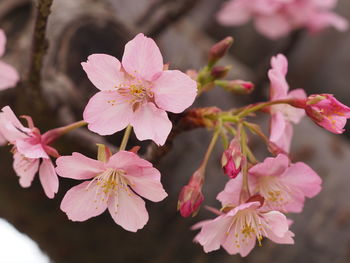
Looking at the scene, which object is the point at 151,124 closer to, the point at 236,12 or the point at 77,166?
the point at 77,166

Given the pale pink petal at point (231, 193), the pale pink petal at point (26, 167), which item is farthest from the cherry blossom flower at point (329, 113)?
the pale pink petal at point (26, 167)

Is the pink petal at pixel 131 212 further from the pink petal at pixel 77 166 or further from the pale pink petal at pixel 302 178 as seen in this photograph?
the pale pink petal at pixel 302 178

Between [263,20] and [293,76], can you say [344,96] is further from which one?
[263,20]

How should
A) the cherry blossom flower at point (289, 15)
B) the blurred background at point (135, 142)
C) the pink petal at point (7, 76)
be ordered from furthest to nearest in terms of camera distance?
1. the cherry blossom flower at point (289, 15)
2. the blurred background at point (135, 142)
3. the pink petal at point (7, 76)

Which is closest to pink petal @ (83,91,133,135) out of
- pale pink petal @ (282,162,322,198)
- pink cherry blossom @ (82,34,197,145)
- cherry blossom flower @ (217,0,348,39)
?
pink cherry blossom @ (82,34,197,145)

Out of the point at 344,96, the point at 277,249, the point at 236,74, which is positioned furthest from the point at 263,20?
the point at 277,249

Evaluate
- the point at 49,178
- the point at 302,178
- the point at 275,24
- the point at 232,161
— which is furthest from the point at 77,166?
the point at 275,24
